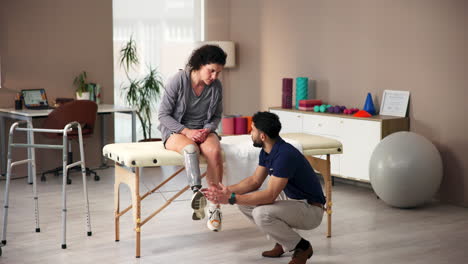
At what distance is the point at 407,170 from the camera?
4.50m

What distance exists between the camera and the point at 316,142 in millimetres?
3914

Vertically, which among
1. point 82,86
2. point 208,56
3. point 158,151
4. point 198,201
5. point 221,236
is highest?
point 208,56

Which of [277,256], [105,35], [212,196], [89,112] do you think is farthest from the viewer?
[105,35]

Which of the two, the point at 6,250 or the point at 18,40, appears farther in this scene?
the point at 18,40


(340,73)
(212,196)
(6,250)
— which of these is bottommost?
(6,250)

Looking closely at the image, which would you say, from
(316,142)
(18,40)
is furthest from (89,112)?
(316,142)

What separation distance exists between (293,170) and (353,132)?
204cm

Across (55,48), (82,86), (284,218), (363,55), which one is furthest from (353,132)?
(55,48)

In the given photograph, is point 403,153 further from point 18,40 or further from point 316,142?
point 18,40

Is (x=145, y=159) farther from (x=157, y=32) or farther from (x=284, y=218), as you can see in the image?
(x=157, y=32)

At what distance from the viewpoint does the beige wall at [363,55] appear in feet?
15.7

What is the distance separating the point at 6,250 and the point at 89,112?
214 centimetres

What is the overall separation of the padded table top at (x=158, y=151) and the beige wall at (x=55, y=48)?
2.51 meters

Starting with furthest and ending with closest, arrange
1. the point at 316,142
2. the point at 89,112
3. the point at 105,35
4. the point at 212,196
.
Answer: the point at 105,35
the point at 89,112
the point at 316,142
the point at 212,196
